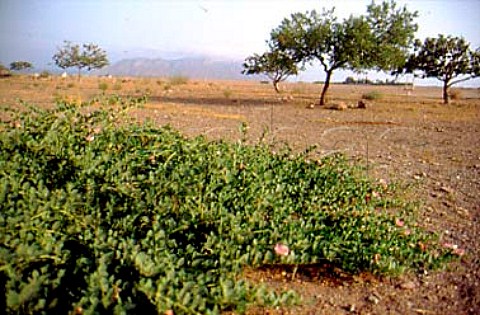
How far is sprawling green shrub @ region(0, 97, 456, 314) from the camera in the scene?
1.71m

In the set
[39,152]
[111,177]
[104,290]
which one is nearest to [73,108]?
[39,152]

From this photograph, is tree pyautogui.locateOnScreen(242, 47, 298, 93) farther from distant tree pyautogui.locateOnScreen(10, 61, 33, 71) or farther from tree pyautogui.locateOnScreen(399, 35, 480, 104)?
distant tree pyautogui.locateOnScreen(10, 61, 33, 71)

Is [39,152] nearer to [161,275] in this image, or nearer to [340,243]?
[161,275]

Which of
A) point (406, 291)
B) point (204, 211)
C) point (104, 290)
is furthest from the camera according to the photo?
point (406, 291)

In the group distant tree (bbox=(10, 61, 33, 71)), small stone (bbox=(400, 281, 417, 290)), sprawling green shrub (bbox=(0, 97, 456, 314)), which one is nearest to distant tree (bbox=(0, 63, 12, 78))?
distant tree (bbox=(10, 61, 33, 71))

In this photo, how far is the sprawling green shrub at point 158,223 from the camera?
1.71m

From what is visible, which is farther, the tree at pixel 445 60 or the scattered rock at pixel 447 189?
the tree at pixel 445 60

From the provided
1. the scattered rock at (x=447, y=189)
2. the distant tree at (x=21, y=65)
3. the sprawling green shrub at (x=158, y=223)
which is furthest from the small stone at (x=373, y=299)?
the distant tree at (x=21, y=65)

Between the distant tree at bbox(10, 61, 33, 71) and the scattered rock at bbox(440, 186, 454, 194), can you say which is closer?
the scattered rock at bbox(440, 186, 454, 194)

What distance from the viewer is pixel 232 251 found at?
6.65ft

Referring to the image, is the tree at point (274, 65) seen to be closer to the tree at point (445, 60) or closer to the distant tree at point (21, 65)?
the tree at point (445, 60)

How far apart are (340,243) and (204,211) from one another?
2.24 feet

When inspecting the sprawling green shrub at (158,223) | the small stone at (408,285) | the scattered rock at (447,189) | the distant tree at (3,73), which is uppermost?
the distant tree at (3,73)

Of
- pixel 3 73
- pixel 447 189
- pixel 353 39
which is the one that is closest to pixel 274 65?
pixel 353 39
